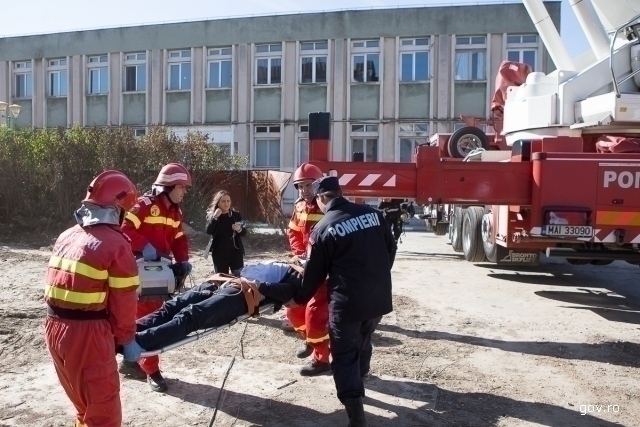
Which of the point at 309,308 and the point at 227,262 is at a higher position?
the point at 227,262

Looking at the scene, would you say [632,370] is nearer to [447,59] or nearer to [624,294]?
[624,294]

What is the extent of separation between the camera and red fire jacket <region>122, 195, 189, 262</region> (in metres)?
4.83

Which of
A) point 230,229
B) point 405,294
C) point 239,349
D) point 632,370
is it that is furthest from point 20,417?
point 405,294

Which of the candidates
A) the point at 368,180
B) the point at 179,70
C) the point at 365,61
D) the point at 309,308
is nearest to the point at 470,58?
the point at 365,61

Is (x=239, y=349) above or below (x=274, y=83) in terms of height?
below

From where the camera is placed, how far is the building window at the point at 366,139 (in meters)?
24.0

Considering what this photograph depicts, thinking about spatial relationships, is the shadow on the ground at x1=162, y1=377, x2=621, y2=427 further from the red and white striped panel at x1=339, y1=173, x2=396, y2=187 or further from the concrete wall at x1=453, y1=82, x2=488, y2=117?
the concrete wall at x1=453, y1=82, x2=488, y2=117

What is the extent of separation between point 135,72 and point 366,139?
10.2 m

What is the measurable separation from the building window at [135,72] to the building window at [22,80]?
502 cm

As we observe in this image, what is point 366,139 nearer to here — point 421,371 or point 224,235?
point 224,235

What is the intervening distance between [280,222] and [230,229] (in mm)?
7750

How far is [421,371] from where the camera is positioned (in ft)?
16.9

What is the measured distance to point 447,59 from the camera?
23.3 m

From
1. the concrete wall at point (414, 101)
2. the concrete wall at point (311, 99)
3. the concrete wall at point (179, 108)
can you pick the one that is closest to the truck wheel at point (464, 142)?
the concrete wall at point (414, 101)
